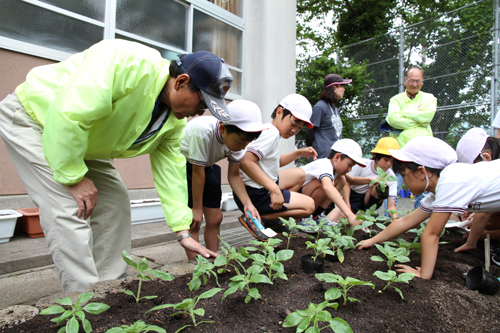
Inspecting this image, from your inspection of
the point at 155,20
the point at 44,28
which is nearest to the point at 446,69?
the point at 155,20

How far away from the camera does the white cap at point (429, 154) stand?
2126 millimetres

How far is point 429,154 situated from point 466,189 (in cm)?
32

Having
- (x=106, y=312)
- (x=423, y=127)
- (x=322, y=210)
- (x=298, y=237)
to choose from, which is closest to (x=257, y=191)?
(x=298, y=237)

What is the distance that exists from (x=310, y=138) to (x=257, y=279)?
3082 mm

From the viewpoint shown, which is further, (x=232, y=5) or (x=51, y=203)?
(x=232, y=5)

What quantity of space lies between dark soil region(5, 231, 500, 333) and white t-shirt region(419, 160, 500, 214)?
0.42 m

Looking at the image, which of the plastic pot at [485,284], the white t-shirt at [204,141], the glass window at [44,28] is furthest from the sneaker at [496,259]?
the glass window at [44,28]

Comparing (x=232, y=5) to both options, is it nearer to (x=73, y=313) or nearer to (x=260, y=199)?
(x=260, y=199)

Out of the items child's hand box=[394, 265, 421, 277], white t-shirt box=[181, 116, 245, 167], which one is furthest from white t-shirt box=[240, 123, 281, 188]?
child's hand box=[394, 265, 421, 277]

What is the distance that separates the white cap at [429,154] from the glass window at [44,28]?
3.68 metres

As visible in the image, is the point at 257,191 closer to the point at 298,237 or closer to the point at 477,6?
the point at 298,237

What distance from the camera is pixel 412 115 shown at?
4.21 m

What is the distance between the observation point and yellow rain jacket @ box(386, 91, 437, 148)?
4191 mm

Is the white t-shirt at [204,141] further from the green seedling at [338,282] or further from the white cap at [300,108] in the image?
the green seedling at [338,282]
